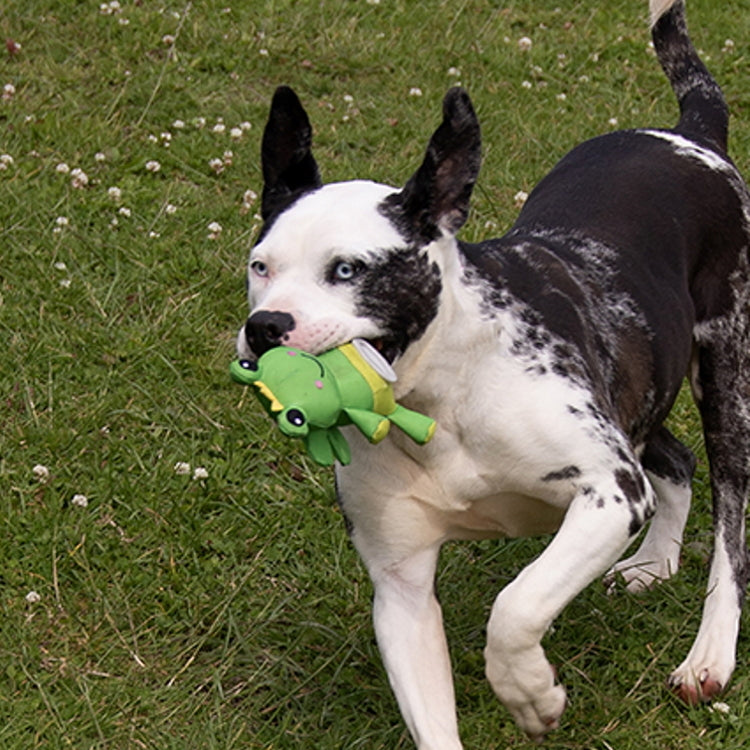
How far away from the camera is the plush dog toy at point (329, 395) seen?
12.2 feet

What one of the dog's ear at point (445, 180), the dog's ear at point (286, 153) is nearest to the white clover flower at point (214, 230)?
the dog's ear at point (286, 153)

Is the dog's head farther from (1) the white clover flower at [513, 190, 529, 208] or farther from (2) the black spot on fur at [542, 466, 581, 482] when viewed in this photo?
(1) the white clover flower at [513, 190, 529, 208]

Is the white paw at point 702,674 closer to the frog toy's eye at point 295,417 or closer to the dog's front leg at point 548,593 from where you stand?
the dog's front leg at point 548,593

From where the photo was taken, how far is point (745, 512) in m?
5.60

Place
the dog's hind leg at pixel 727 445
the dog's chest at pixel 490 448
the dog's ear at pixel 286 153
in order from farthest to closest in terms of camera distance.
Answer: the dog's hind leg at pixel 727 445 < the dog's ear at pixel 286 153 < the dog's chest at pixel 490 448

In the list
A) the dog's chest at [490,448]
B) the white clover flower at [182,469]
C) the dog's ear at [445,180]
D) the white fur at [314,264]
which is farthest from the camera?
the white clover flower at [182,469]

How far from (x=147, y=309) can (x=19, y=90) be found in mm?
2409

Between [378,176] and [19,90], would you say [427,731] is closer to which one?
[378,176]

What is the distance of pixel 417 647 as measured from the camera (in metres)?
4.41

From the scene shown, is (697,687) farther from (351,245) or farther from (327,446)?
(351,245)

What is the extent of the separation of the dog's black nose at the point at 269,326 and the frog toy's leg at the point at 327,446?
10.5 inches

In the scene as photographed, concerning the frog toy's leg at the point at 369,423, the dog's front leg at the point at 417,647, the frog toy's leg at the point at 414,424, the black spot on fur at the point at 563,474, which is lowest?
the dog's front leg at the point at 417,647

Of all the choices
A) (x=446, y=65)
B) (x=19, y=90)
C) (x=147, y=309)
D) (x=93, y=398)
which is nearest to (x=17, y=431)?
(x=93, y=398)

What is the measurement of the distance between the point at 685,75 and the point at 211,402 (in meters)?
2.23
